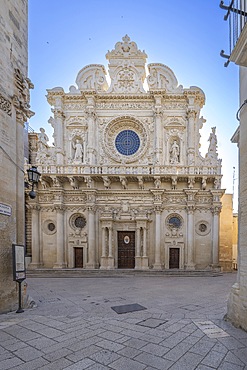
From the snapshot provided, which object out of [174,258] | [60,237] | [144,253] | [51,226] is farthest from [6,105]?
[174,258]

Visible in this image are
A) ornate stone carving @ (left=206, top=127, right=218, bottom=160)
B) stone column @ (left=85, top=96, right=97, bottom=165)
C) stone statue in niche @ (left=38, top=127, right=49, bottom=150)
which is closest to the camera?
ornate stone carving @ (left=206, top=127, right=218, bottom=160)

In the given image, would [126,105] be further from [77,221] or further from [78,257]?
[78,257]

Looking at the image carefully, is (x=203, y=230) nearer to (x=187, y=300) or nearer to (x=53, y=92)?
(x=187, y=300)

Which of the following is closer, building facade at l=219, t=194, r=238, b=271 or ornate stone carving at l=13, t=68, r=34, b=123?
ornate stone carving at l=13, t=68, r=34, b=123

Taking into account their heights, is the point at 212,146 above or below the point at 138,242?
above

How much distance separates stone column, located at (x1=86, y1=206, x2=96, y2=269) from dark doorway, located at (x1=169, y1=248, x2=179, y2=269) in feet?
18.8

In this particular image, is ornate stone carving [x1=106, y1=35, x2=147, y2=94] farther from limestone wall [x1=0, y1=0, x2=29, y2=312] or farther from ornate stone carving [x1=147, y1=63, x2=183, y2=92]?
limestone wall [x1=0, y1=0, x2=29, y2=312]

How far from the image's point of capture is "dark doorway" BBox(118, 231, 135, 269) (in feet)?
57.5

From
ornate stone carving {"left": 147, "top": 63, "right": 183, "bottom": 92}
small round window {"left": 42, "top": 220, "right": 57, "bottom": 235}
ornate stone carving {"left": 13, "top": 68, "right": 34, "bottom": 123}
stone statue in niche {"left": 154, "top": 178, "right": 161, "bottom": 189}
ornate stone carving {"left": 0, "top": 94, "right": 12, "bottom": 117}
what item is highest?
ornate stone carving {"left": 147, "top": 63, "right": 183, "bottom": 92}

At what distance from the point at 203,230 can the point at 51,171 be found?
12467mm

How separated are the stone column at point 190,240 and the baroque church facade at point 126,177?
7cm

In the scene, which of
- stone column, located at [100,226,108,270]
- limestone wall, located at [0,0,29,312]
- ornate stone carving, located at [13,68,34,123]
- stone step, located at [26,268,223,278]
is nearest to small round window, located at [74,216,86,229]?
stone column, located at [100,226,108,270]

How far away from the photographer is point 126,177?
17.3m

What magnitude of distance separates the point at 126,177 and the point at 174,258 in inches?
281
